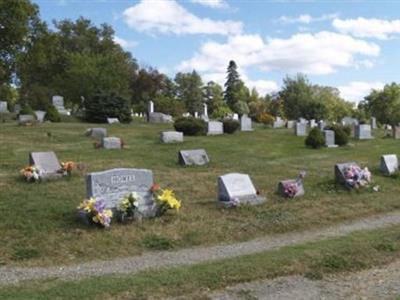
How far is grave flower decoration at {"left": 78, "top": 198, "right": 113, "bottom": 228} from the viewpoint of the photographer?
10.7 metres

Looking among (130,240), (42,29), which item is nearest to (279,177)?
(130,240)

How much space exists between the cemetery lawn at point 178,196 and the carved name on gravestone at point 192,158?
1.27 feet

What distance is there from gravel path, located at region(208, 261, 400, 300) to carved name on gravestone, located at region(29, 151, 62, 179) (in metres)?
8.21

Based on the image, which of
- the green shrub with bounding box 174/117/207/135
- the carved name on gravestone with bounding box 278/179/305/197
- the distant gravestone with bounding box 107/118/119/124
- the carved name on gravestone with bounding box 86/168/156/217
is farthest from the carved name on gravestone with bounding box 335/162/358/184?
the distant gravestone with bounding box 107/118/119/124

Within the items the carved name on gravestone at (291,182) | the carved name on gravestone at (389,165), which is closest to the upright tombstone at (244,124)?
the carved name on gravestone at (389,165)

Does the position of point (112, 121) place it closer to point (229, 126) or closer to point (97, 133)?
point (229, 126)

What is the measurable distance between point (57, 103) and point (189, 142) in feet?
77.4

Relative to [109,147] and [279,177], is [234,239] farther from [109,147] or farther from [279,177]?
[109,147]

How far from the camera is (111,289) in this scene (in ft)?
24.5

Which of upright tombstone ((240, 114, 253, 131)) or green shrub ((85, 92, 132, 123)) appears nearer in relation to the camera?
upright tombstone ((240, 114, 253, 131))

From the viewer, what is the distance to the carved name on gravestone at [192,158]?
725 inches

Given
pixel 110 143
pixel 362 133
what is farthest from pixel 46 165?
pixel 362 133

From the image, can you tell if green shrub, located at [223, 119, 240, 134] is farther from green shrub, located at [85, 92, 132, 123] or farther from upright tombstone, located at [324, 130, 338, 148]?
green shrub, located at [85, 92, 132, 123]

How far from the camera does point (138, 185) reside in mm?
11750
